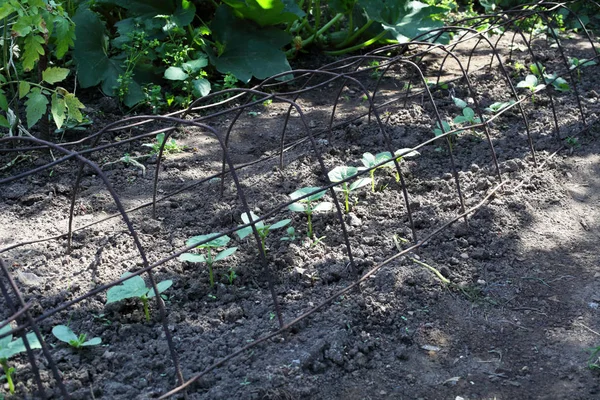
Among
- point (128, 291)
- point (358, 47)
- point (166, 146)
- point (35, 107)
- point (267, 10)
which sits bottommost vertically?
point (128, 291)

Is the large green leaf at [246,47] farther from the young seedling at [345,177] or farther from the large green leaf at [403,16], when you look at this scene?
the young seedling at [345,177]

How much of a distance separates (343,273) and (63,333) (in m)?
1.15

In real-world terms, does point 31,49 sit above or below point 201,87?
above

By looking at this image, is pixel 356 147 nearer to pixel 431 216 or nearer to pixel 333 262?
pixel 431 216

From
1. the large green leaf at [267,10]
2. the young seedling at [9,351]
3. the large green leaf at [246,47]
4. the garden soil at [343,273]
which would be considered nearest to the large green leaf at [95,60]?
the garden soil at [343,273]

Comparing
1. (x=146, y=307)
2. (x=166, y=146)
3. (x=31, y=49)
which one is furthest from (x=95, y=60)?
(x=146, y=307)

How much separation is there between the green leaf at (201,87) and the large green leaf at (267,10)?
2.07 feet

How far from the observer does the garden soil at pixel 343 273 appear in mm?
2285

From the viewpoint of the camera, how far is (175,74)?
4090mm

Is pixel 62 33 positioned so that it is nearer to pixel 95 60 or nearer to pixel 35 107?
pixel 35 107

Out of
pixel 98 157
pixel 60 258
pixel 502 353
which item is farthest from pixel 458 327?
pixel 98 157

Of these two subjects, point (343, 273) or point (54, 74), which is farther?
point (54, 74)

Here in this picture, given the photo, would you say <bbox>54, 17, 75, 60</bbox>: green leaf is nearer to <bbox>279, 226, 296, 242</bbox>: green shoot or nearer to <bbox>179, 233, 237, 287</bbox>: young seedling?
<bbox>179, 233, 237, 287</bbox>: young seedling

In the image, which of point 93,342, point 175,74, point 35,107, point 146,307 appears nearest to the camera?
point 93,342
